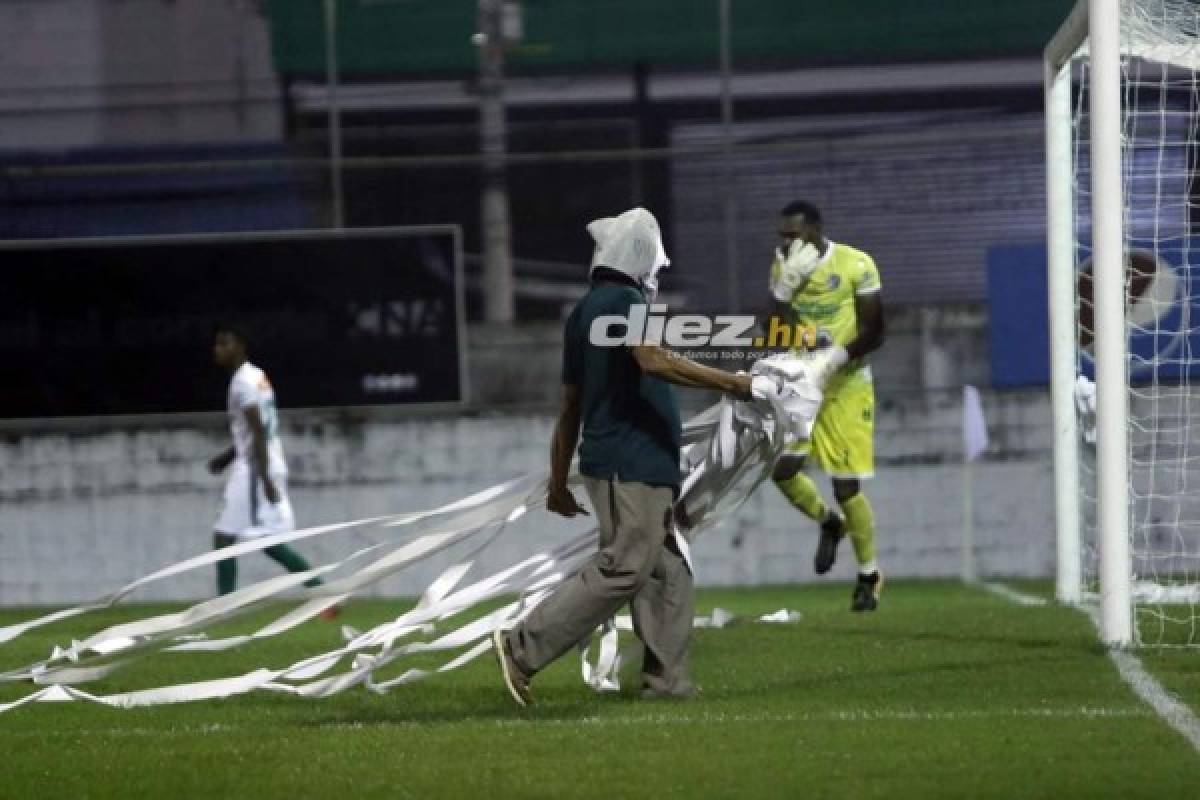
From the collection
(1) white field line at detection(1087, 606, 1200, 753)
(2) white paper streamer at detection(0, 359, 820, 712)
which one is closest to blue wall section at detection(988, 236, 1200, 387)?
(1) white field line at detection(1087, 606, 1200, 753)

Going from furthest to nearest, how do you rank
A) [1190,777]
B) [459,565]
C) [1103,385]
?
[1103,385], [459,565], [1190,777]

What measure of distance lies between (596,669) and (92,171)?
448 inches

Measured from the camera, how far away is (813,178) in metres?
20.5

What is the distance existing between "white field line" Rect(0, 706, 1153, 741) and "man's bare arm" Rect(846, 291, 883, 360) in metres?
5.35

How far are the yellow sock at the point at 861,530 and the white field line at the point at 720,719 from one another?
5.41m

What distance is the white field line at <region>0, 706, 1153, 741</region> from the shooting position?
9391mm

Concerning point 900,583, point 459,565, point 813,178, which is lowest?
point 900,583

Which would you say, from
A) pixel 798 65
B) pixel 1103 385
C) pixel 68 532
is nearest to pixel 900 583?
pixel 798 65

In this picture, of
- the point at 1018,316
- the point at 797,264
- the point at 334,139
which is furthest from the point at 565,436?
the point at 334,139

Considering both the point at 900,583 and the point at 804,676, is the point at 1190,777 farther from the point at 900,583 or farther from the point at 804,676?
the point at 900,583

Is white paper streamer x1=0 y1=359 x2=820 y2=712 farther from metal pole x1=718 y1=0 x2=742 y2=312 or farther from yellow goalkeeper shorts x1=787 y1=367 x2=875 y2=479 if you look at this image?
metal pole x1=718 y1=0 x2=742 y2=312

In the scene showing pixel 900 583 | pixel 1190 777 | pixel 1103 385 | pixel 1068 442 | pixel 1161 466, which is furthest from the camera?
pixel 900 583

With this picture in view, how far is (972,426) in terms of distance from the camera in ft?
65.9

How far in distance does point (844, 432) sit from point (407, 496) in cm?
614
